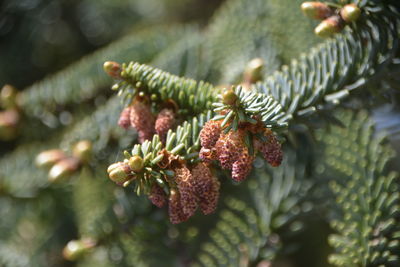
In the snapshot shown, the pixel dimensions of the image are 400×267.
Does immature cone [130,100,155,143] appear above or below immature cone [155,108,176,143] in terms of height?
below

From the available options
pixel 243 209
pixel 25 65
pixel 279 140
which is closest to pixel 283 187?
pixel 243 209

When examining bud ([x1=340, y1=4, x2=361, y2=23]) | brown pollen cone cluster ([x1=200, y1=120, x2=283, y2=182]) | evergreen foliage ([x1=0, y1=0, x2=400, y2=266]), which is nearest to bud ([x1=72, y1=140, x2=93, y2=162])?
evergreen foliage ([x1=0, y1=0, x2=400, y2=266])

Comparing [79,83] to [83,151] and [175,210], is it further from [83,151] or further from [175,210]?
[175,210]

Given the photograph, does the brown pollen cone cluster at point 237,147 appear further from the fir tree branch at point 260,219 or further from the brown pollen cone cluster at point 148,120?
the fir tree branch at point 260,219

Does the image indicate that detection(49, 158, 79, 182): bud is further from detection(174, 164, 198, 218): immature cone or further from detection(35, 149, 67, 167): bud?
detection(174, 164, 198, 218): immature cone

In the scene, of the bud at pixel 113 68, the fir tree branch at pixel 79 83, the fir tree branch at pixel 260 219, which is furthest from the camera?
the fir tree branch at pixel 79 83

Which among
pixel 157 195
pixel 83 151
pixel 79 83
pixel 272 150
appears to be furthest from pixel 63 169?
pixel 272 150

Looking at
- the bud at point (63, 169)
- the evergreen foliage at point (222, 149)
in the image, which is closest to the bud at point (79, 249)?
the evergreen foliage at point (222, 149)
